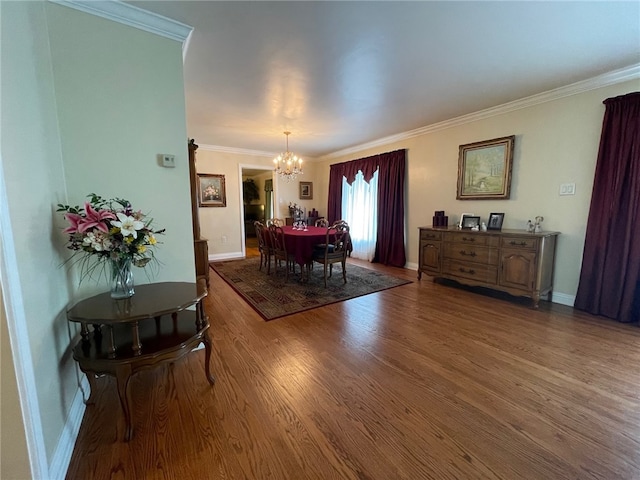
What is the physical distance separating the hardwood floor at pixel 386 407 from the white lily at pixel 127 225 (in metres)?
1.06

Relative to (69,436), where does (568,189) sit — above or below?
above

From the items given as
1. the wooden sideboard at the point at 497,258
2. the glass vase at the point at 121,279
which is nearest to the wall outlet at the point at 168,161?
the glass vase at the point at 121,279

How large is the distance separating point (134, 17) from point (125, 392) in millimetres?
2295

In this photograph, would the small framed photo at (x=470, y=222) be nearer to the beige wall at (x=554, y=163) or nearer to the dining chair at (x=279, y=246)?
the beige wall at (x=554, y=163)

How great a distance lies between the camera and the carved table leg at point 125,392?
4.45 feet

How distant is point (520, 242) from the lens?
121 inches

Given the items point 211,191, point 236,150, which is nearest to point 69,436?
point 211,191

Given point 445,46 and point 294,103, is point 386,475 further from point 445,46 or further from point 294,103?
point 294,103

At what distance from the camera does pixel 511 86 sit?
2951 millimetres

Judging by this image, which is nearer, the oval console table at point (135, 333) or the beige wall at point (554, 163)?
the oval console table at point (135, 333)

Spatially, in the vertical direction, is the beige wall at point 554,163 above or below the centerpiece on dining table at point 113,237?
above

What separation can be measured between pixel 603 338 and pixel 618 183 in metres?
1.51

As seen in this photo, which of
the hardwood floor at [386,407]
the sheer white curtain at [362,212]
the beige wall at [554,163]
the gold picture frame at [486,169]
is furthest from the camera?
the sheer white curtain at [362,212]

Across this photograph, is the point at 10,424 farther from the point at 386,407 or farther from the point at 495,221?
the point at 495,221
